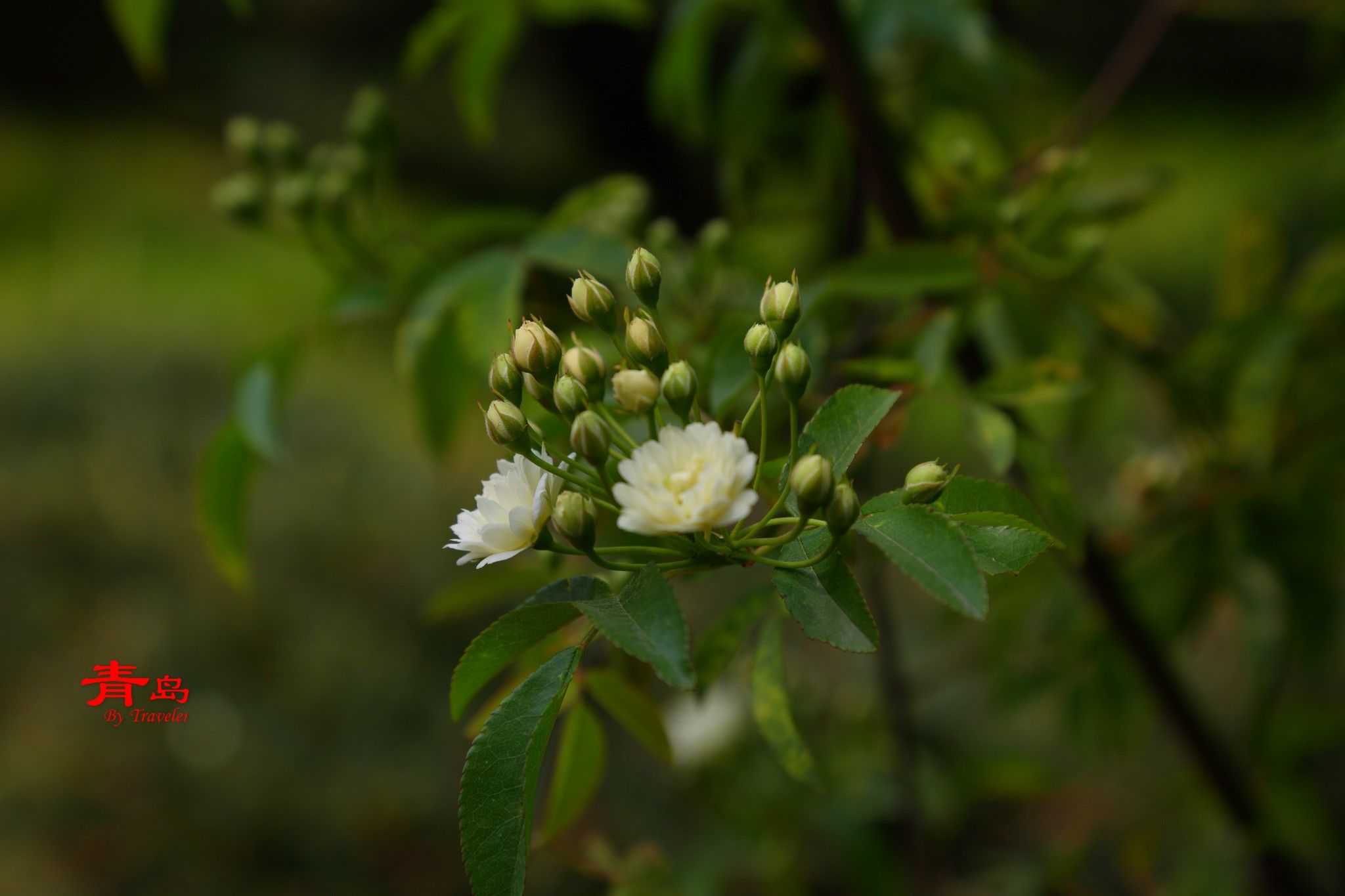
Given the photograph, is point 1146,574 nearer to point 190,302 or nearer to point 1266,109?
point 190,302

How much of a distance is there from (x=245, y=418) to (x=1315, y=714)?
1.10m

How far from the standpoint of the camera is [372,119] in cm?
83

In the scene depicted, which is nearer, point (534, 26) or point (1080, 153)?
point (1080, 153)

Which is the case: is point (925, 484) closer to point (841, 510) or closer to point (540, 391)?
point (841, 510)

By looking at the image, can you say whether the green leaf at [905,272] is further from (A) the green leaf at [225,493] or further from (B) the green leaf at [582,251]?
(A) the green leaf at [225,493]

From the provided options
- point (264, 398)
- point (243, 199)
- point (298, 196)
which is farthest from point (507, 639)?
point (243, 199)

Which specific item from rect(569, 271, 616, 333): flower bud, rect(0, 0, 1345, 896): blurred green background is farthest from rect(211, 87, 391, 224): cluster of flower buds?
rect(569, 271, 616, 333): flower bud

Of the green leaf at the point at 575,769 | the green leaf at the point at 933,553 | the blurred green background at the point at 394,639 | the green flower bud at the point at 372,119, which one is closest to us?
the green leaf at the point at 933,553

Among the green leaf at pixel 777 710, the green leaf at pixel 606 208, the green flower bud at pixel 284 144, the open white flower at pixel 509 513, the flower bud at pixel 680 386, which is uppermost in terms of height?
the green flower bud at pixel 284 144

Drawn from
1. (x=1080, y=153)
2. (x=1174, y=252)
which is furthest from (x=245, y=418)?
(x=1174, y=252)

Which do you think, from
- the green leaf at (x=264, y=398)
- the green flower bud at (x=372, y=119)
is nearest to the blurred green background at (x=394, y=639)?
the green leaf at (x=264, y=398)

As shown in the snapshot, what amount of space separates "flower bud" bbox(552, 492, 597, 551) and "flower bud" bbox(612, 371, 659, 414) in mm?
44

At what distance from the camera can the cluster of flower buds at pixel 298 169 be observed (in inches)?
31.0

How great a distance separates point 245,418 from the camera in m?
0.72
